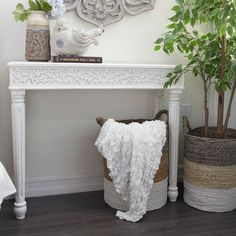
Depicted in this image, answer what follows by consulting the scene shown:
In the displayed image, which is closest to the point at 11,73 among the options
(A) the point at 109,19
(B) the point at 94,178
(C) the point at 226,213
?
(A) the point at 109,19

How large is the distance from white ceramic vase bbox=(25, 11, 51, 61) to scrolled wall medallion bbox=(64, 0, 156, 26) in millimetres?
251

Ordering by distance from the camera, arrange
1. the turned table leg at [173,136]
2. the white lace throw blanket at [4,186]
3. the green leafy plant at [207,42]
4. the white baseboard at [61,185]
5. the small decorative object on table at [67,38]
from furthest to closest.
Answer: the white baseboard at [61,185] < the turned table leg at [173,136] < the small decorative object on table at [67,38] < the green leafy plant at [207,42] < the white lace throw blanket at [4,186]

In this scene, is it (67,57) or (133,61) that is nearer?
(67,57)

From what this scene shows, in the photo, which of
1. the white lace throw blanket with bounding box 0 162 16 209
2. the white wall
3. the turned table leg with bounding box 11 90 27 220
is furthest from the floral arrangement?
the white lace throw blanket with bounding box 0 162 16 209

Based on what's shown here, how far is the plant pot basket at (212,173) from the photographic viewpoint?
1.58 meters

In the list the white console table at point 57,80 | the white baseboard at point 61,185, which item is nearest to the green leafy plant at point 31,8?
the white console table at point 57,80

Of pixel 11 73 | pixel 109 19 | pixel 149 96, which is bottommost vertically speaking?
pixel 149 96

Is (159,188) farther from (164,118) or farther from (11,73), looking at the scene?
(11,73)

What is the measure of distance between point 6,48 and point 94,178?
36.1 inches

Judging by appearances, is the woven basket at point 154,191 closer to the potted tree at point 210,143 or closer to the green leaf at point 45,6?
the potted tree at point 210,143

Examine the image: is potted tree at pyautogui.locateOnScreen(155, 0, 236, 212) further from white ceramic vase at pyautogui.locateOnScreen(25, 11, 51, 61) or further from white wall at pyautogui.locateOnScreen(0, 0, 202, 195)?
white ceramic vase at pyautogui.locateOnScreen(25, 11, 51, 61)

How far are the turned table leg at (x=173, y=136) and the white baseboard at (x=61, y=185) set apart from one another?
1.48 feet

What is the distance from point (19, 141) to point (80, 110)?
0.48 m

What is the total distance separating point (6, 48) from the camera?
65.7 inches
